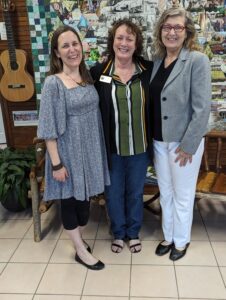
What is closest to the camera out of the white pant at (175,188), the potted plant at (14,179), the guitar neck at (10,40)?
the white pant at (175,188)

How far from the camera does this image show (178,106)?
1.79 m

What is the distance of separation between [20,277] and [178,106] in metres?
1.43

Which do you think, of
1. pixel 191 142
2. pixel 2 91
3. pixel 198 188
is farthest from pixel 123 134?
pixel 2 91

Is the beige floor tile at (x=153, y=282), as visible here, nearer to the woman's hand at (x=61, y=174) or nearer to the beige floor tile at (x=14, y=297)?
the beige floor tile at (x=14, y=297)

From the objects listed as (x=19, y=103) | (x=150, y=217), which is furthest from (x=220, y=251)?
(x=19, y=103)

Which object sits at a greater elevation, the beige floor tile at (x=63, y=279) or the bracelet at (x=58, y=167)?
the bracelet at (x=58, y=167)

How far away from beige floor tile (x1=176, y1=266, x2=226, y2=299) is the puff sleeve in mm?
1157

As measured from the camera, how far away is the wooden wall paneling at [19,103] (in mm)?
2893

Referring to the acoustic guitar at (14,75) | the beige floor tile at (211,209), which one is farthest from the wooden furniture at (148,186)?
the acoustic guitar at (14,75)

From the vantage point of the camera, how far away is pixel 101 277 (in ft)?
6.55

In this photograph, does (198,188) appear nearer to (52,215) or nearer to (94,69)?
(94,69)

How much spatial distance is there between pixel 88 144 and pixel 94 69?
472mm

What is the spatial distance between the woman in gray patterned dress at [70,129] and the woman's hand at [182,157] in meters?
0.44

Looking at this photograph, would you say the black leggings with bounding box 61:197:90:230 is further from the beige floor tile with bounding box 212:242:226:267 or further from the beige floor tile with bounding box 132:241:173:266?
the beige floor tile with bounding box 212:242:226:267
